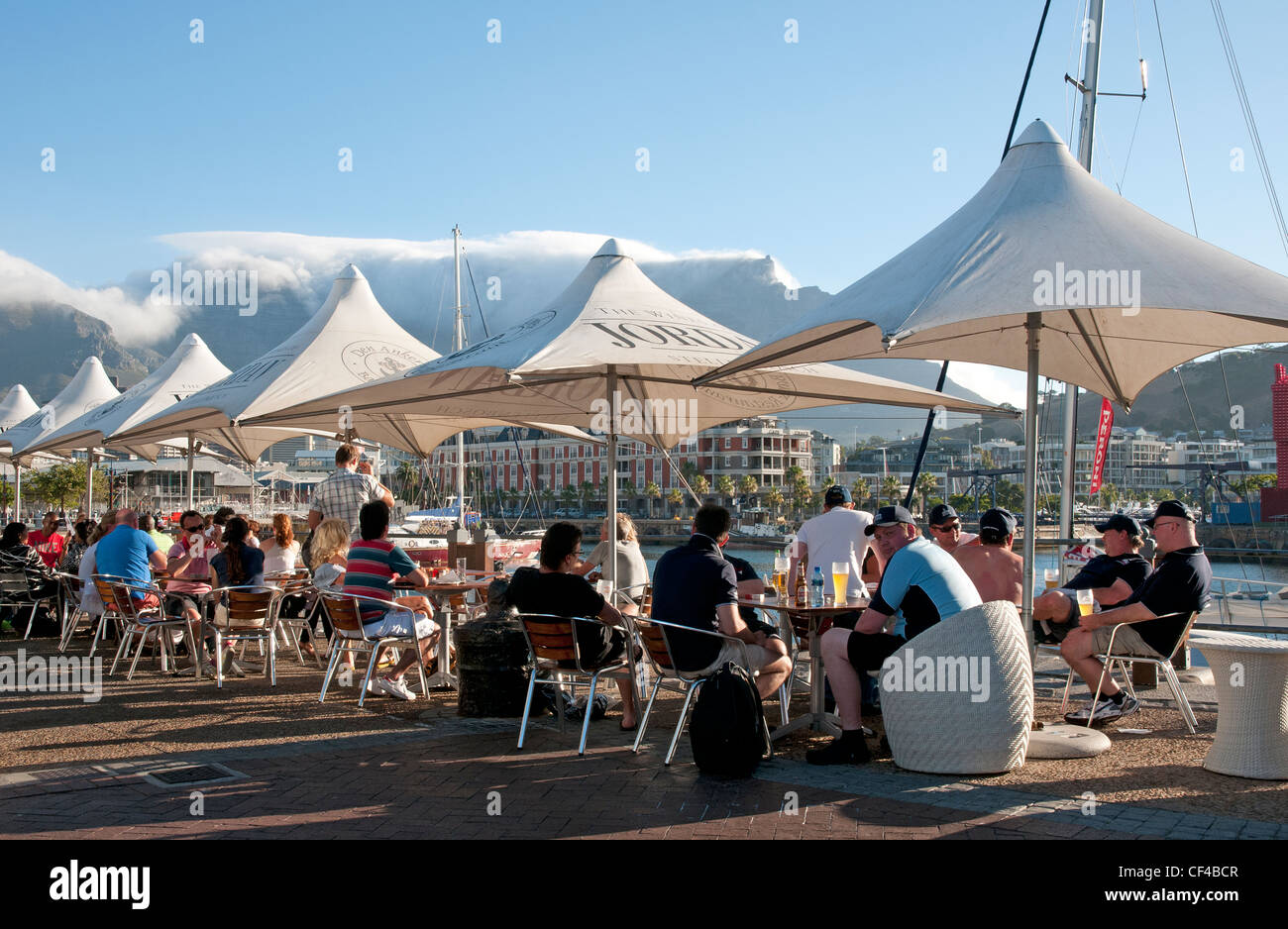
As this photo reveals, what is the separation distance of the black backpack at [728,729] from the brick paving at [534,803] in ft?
0.39

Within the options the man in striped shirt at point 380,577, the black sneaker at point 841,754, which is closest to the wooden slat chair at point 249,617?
the man in striped shirt at point 380,577

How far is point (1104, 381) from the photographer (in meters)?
8.08

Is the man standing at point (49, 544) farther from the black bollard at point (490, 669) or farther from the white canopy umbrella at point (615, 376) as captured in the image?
the black bollard at point (490, 669)

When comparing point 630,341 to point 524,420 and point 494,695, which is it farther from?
point 524,420

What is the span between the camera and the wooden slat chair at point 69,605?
408 inches

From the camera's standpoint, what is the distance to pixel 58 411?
1925 cm

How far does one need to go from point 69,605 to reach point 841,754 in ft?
29.2

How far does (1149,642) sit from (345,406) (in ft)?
20.6

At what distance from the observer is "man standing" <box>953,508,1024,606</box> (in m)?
6.91
